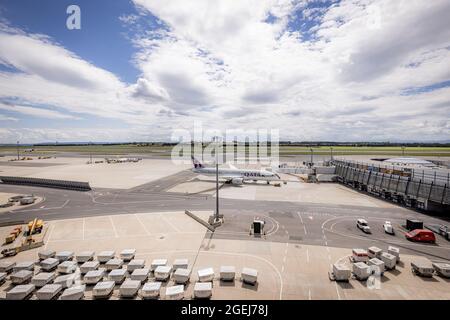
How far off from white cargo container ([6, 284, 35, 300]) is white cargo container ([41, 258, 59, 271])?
3.49 metres

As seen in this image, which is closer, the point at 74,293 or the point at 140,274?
A: the point at 74,293

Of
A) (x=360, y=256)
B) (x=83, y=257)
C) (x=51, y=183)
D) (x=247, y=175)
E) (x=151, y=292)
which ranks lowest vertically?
(x=151, y=292)

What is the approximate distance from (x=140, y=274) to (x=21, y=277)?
480 inches

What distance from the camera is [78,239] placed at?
115ft

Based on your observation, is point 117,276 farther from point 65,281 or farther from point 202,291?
point 202,291

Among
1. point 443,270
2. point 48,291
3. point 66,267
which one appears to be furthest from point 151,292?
point 443,270

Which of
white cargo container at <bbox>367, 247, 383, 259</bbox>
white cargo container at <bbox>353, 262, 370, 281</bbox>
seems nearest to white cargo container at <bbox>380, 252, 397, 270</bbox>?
white cargo container at <bbox>367, 247, 383, 259</bbox>

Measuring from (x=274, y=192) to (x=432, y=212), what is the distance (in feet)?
109

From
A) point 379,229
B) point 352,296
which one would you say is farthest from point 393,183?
point 352,296

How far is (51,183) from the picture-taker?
241 ft

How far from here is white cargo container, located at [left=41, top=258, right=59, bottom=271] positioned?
26.3 meters

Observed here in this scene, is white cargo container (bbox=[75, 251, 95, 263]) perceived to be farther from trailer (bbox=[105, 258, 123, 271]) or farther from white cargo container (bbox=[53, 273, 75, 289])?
white cargo container (bbox=[53, 273, 75, 289])
